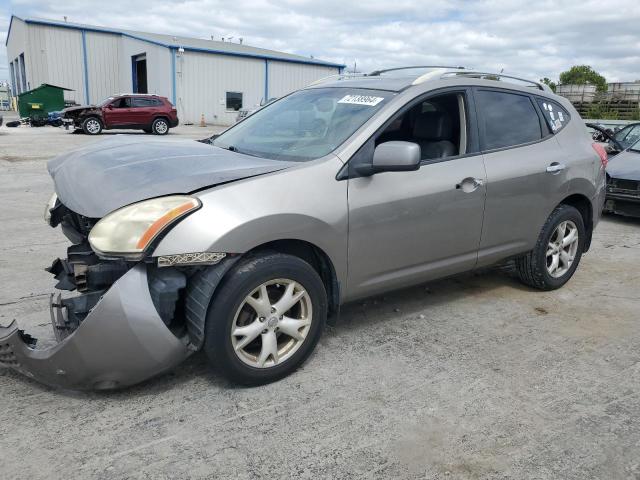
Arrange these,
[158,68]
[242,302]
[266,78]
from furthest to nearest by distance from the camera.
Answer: [266,78]
[158,68]
[242,302]

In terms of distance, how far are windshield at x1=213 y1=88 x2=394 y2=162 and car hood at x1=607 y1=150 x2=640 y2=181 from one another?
18.4ft

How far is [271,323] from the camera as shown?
301 centimetres

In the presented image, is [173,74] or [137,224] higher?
[173,74]

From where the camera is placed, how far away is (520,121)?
14.3 feet

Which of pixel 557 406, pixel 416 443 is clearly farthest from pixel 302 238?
pixel 557 406

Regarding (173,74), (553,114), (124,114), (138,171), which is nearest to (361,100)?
(138,171)

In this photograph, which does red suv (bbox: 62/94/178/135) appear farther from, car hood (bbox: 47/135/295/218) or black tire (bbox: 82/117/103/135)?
car hood (bbox: 47/135/295/218)

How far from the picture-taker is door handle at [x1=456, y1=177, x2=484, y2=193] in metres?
3.78

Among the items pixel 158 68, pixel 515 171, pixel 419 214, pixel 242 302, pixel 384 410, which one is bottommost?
pixel 384 410

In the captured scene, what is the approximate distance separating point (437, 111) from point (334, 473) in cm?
270

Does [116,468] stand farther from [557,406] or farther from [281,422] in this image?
[557,406]

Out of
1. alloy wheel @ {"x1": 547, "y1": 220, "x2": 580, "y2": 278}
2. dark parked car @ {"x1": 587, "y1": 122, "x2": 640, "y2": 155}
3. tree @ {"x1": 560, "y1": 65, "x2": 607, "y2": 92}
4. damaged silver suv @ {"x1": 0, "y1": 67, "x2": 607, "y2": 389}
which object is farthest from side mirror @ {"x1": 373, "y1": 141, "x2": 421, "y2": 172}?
tree @ {"x1": 560, "y1": 65, "x2": 607, "y2": 92}

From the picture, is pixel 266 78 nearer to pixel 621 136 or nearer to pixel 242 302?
pixel 621 136

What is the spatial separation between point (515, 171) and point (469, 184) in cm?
53
